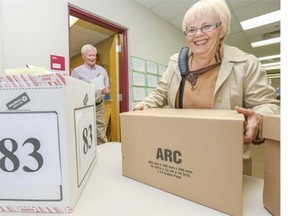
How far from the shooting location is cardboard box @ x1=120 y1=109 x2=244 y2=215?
467mm

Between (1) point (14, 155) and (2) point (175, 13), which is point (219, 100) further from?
(2) point (175, 13)

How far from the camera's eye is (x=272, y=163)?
46cm

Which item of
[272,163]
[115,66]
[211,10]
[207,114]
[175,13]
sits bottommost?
[272,163]

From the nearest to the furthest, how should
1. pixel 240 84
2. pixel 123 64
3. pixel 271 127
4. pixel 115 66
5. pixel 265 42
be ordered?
1. pixel 271 127
2. pixel 240 84
3. pixel 123 64
4. pixel 115 66
5. pixel 265 42

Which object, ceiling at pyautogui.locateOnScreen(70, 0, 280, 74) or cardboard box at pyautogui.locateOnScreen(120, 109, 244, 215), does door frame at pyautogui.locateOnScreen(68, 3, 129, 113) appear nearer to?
ceiling at pyautogui.locateOnScreen(70, 0, 280, 74)

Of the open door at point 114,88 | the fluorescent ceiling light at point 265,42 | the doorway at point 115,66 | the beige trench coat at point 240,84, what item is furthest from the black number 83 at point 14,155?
the fluorescent ceiling light at point 265,42

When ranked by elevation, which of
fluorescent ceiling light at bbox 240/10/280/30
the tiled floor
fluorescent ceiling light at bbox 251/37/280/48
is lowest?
the tiled floor

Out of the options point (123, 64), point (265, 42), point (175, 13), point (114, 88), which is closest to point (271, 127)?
point (123, 64)

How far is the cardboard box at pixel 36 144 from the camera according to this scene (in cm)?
46

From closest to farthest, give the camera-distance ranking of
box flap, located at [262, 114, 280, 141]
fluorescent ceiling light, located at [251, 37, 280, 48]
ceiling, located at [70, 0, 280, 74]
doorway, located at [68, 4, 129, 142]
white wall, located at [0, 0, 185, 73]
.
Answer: box flap, located at [262, 114, 280, 141]
white wall, located at [0, 0, 185, 73]
doorway, located at [68, 4, 129, 142]
ceiling, located at [70, 0, 280, 74]
fluorescent ceiling light, located at [251, 37, 280, 48]

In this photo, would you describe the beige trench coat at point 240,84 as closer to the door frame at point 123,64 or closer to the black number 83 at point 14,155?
the black number 83 at point 14,155

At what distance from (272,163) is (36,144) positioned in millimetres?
538

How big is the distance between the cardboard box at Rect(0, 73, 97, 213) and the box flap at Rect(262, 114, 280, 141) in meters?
0.45

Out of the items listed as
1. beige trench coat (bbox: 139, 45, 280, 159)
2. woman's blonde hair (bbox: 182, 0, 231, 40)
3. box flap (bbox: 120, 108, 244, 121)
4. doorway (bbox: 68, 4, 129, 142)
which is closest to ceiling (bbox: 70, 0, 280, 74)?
doorway (bbox: 68, 4, 129, 142)
